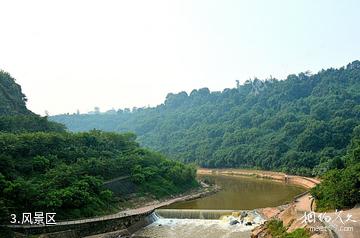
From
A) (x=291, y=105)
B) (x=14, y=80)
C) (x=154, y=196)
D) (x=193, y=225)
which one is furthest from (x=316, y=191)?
(x=291, y=105)

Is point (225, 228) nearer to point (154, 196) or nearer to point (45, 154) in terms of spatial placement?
point (154, 196)

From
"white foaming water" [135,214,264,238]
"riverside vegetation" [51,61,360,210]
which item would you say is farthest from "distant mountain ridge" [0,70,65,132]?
"riverside vegetation" [51,61,360,210]

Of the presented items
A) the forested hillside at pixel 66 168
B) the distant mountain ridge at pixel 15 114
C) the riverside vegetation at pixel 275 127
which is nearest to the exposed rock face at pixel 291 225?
the riverside vegetation at pixel 275 127

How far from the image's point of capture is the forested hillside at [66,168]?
31.7 m

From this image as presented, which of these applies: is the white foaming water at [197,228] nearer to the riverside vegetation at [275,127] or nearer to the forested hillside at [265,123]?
the riverside vegetation at [275,127]

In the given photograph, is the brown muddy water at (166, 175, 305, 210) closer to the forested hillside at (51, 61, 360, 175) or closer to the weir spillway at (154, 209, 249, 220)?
the weir spillway at (154, 209, 249, 220)

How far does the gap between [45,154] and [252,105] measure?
245 ft

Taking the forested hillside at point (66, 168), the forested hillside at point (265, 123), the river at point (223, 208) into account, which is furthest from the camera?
the forested hillside at point (265, 123)

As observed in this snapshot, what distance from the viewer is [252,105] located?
353 feet

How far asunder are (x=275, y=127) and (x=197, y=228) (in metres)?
55.0

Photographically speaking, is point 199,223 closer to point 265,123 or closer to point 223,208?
point 223,208

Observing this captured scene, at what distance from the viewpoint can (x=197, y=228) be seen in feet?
109

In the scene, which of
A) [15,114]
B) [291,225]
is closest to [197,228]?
[291,225]

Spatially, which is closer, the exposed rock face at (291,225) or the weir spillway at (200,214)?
the exposed rock face at (291,225)
